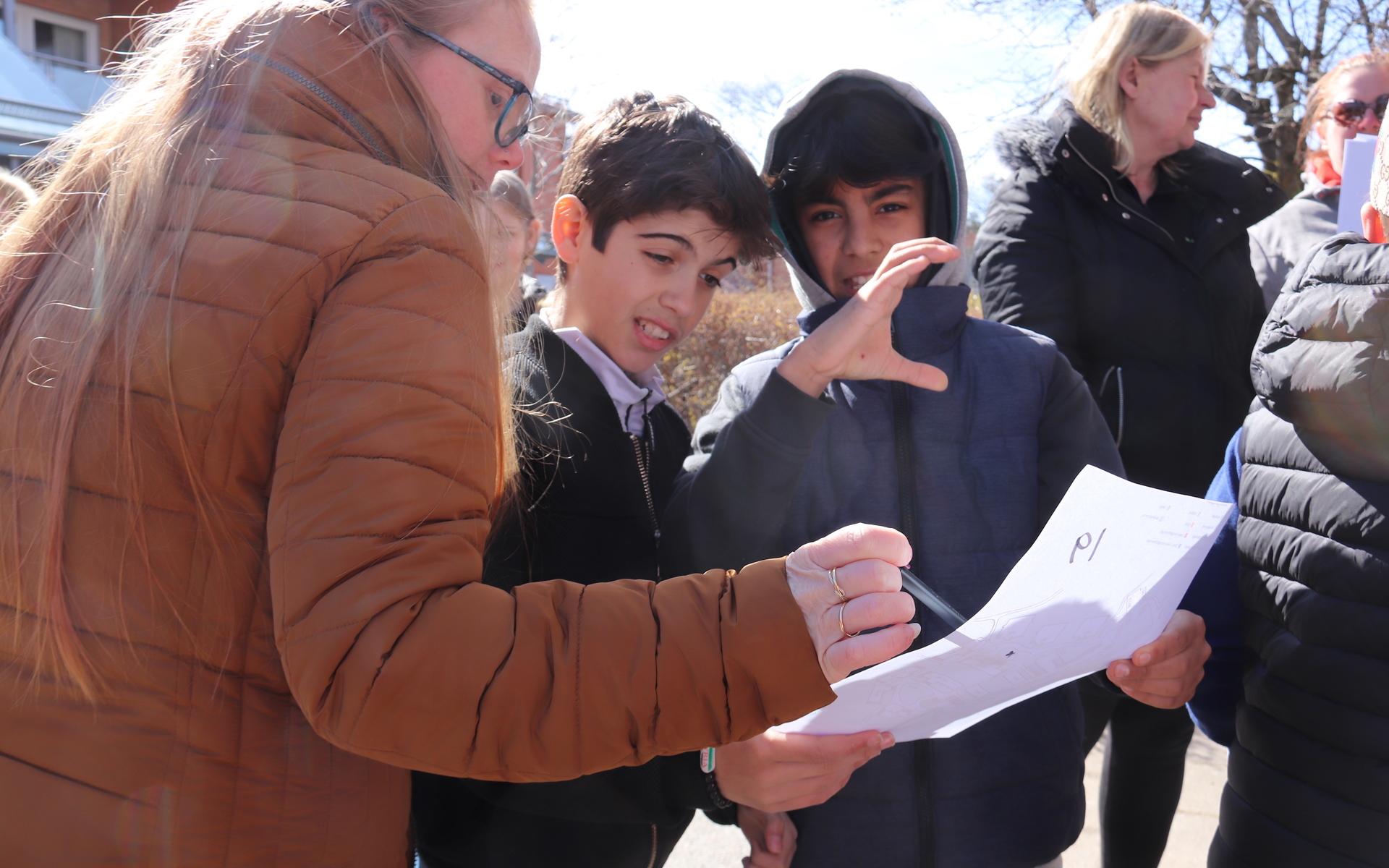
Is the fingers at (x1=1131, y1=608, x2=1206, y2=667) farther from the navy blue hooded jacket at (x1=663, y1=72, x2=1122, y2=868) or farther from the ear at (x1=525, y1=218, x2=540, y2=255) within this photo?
the ear at (x1=525, y1=218, x2=540, y2=255)

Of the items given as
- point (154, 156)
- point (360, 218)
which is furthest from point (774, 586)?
point (154, 156)

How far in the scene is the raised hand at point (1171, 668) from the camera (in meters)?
1.55

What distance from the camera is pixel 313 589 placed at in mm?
870

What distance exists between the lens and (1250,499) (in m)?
1.57

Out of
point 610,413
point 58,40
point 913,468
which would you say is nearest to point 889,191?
point 913,468

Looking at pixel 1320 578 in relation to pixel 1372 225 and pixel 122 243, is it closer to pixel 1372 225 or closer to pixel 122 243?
pixel 1372 225

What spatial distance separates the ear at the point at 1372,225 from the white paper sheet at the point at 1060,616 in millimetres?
568

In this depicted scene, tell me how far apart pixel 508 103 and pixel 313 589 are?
70 cm

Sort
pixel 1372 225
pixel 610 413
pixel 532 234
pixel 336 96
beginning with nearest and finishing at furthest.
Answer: pixel 336 96 < pixel 1372 225 < pixel 610 413 < pixel 532 234

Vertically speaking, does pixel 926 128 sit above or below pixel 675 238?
above

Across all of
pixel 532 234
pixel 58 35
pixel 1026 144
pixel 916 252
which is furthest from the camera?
pixel 58 35

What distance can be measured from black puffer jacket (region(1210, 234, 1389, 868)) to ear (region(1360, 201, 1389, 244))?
92 millimetres

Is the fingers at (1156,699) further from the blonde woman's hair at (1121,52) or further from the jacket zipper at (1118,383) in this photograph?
the blonde woman's hair at (1121,52)

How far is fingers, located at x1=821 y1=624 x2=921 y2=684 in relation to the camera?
973 millimetres
